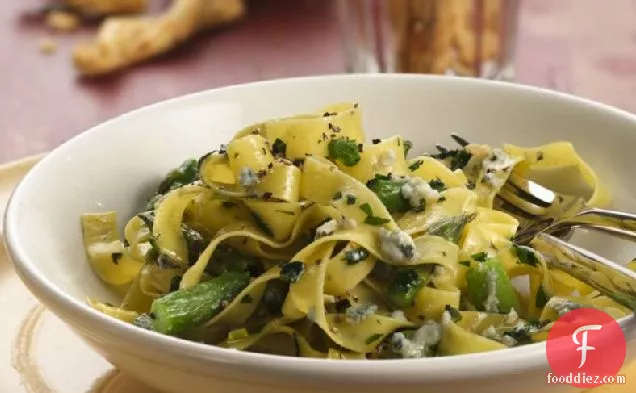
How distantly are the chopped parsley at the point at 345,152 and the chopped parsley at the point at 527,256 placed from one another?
313mm

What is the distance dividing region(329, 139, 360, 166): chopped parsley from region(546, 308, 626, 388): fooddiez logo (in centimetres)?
51

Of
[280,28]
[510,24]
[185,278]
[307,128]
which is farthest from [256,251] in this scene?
[280,28]

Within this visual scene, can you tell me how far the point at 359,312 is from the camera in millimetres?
1432

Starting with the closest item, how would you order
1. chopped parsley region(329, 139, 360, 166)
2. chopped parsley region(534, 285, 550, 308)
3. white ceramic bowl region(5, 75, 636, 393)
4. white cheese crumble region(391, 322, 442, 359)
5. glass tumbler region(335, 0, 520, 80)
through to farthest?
white ceramic bowl region(5, 75, 636, 393) → white cheese crumble region(391, 322, 442, 359) → chopped parsley region(534, 285, 550, 308) → chopped parsley region(329, 139, 360, 166) → glass tumbler region(335, 0, 520, 80)

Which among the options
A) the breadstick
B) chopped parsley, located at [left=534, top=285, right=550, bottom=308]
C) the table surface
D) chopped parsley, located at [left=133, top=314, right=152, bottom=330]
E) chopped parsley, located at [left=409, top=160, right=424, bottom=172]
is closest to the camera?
chopped parsley, located at [left=133, top=314, right=152, bottom=330]

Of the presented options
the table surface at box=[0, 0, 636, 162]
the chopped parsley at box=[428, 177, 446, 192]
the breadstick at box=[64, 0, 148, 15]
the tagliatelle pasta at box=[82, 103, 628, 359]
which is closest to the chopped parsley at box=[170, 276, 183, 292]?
the tagliatelle pasta at box=[82, 103, 628, 359]

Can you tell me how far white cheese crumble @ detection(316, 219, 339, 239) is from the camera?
4.95ft

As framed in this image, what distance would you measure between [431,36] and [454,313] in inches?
58.4

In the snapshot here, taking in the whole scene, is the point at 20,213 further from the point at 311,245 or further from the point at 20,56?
the point at 20,56

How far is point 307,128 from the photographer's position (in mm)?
1731

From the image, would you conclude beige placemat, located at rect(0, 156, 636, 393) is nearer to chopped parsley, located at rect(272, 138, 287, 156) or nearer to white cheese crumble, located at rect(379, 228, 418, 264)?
white cheese crumble, located at rect(379, 228, 418, 264)

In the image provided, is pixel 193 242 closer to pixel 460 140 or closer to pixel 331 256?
pixel 331 256

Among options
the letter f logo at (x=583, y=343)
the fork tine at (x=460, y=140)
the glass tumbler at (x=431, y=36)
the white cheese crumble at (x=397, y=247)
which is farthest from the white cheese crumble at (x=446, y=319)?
the glass tumbler at (x=431, y=36)

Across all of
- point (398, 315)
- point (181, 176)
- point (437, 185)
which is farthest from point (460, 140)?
point (398, 315)
